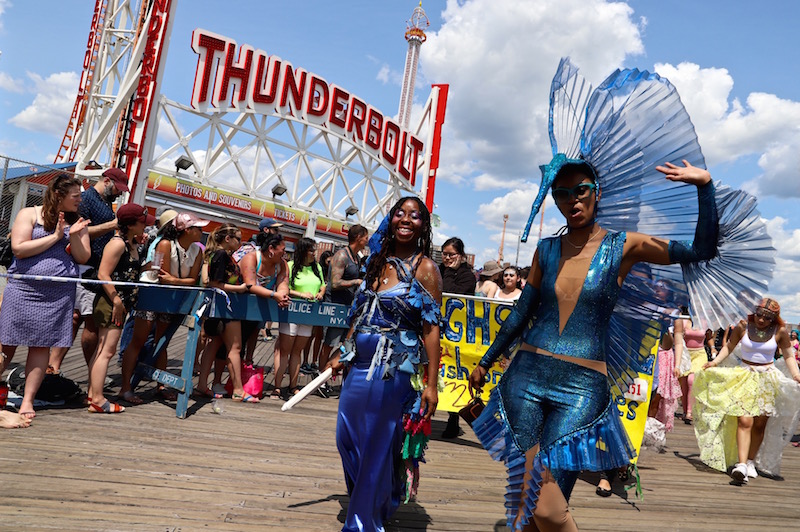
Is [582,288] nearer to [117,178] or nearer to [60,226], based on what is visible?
[60,226]

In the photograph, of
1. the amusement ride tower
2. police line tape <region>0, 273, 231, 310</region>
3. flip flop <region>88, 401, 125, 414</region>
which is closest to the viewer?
police line tape <region>0, 273, 231, 310</region>

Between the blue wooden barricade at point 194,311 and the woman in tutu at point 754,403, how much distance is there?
446 centimetres

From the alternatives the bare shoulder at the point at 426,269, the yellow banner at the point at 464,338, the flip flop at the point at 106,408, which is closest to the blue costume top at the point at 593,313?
the bare shoulder at the point at 426,269

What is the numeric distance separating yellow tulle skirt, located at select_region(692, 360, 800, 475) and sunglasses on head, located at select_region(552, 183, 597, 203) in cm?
463

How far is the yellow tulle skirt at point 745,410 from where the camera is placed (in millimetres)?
5914

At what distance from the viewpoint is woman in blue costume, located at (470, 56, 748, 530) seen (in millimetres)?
2307

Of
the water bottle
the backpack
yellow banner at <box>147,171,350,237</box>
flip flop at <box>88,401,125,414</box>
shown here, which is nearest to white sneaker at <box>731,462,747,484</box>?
the water bottle

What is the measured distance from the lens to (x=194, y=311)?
18.2ft

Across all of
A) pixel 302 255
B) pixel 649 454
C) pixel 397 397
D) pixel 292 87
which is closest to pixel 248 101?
pixel 292 87

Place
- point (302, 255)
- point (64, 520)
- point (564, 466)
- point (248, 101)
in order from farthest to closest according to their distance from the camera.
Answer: point (248, 101) < point (302, 255) < point (64, 520) < point (564, 466)

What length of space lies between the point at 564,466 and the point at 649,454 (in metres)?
4.74

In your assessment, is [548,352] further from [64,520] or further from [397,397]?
[64,520]

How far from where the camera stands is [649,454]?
20.7ft

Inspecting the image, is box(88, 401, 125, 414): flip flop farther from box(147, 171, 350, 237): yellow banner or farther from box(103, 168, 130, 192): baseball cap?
box(147, 171, 350, 237): yellow banner
